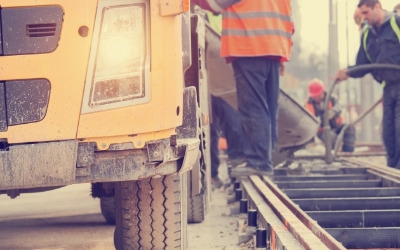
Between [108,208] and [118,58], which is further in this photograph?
[108,208]

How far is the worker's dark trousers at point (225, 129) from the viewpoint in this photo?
930 cm

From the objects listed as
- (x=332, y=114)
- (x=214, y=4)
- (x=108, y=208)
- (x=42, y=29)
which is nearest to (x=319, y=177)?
(x=214, y=4)

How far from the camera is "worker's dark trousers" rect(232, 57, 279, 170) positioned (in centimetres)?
718

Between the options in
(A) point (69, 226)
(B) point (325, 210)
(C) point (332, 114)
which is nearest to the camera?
(B) point (325, 210)

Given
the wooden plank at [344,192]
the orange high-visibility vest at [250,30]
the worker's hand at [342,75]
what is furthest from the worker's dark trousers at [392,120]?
the wooden plank at [344,192]

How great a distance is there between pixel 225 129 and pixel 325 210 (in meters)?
3.83

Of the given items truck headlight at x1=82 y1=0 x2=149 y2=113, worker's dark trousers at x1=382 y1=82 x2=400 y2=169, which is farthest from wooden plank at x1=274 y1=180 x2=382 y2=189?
truck headlight at x1=82 y1=0 x2=149 y2=113

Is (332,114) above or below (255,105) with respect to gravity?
below

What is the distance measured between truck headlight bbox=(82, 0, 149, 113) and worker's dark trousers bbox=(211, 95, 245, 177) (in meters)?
5.36

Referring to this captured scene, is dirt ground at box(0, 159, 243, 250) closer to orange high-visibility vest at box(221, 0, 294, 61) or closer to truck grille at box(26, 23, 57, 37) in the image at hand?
orange high-visibility vest at box(221, 0, 294, 61)

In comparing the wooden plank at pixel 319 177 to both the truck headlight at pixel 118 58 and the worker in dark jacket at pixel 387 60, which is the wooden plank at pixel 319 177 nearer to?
the worker in dark jacket at pixel 387 60

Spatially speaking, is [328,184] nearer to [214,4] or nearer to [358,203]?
[358,203]

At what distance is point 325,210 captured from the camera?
5.89m

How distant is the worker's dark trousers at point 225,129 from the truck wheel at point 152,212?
189 inches
